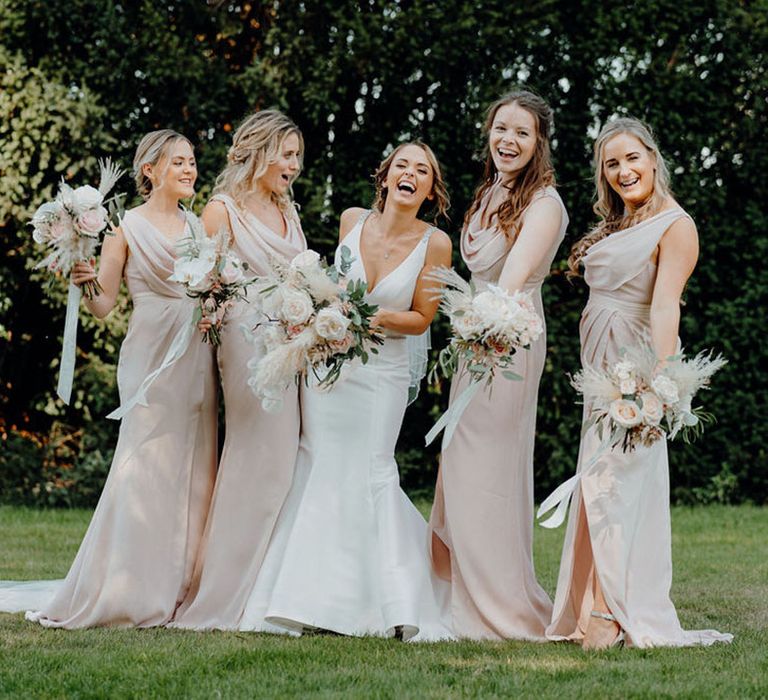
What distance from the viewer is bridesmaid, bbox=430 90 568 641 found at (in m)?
5.48

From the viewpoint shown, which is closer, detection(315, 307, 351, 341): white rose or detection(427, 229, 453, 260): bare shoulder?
detection(315, 307, 351, 341): white rose

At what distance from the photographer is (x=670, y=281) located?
514 centimetres

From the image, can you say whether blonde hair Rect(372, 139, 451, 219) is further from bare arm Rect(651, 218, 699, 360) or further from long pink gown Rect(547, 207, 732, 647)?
bare arm Rect(651, 218, 699, 360)

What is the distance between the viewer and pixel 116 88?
1062 cm

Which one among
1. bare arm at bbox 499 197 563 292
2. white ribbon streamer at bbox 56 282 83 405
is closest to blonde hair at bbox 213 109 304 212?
white ribbon streamer at bbox 56 282 83 405

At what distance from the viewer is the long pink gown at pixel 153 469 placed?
570cm

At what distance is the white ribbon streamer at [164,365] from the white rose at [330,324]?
88cm

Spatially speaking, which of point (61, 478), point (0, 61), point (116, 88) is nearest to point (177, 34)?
point (116, 88)

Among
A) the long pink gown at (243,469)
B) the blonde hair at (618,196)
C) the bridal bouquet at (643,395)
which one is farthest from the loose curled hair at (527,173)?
the long pink gown at (243,469)

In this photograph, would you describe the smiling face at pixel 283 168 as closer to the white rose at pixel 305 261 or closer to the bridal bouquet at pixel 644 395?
the white rose at pixel 305 261

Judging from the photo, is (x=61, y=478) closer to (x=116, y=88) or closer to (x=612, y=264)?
(x=116, y=88)

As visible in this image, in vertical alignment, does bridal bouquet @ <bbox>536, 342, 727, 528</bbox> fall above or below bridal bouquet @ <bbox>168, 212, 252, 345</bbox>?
below

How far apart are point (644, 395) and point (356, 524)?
1.53 meters

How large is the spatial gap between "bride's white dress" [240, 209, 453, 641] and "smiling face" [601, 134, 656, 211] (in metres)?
0.93
